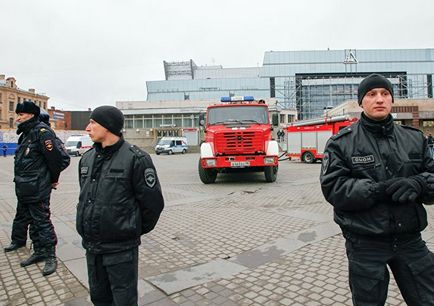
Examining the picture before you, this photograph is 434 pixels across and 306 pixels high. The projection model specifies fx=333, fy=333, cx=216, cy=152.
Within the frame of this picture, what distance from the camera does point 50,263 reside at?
405 cm

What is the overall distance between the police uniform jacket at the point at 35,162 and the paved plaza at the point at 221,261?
3.18 ft

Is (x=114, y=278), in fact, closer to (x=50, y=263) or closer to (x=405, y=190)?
(x=405, y=190)

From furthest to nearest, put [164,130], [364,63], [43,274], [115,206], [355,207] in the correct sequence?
[364,63] → [164,130] → [43,274] → [115,206] → [355,207]

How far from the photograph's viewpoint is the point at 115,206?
239cm

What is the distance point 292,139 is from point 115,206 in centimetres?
2093

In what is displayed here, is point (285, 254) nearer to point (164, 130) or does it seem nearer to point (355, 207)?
point (355, 207)

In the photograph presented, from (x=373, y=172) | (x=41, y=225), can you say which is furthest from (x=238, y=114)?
(x=373, y=172)

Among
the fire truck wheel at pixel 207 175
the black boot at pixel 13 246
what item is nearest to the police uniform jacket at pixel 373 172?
the black boot at pixel 13 246

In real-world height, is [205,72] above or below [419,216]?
above

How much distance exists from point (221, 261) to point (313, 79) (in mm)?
62676

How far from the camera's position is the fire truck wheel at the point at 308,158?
2113 centimetres

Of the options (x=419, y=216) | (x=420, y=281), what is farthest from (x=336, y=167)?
(x=420, y=281)

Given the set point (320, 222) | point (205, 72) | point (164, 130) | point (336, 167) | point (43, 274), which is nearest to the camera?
point (336, 167)

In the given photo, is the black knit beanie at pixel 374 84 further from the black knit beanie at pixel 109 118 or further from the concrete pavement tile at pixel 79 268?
the concrete pavement tile at pixel 79 268
